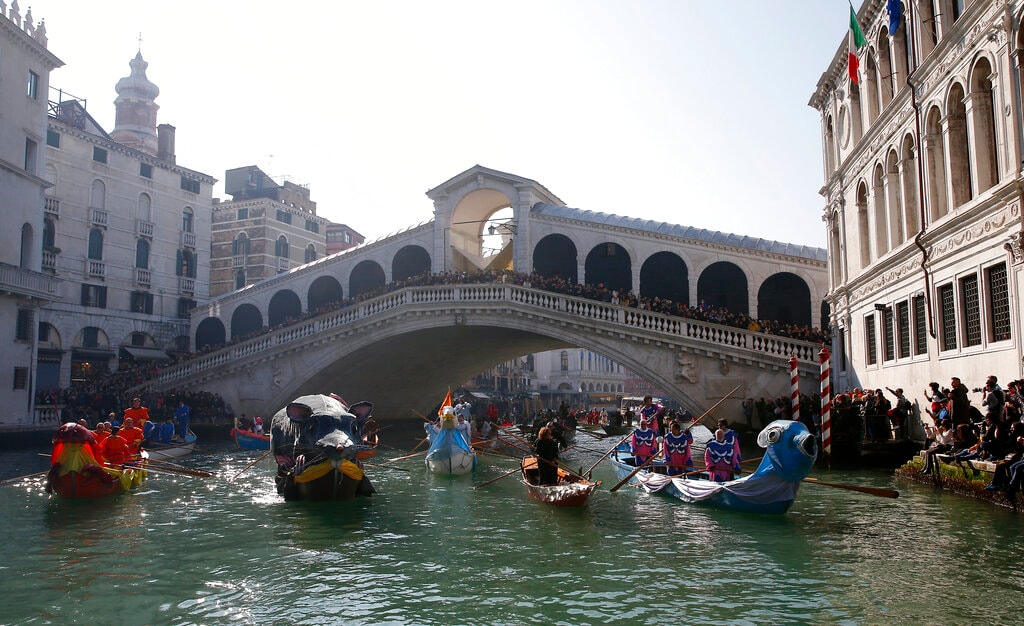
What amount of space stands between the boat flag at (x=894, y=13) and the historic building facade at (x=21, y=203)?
24.7m

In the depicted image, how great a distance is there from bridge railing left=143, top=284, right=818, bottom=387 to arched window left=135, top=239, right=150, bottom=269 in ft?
27.8

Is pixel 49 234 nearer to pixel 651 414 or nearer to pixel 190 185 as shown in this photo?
pixel 190 185

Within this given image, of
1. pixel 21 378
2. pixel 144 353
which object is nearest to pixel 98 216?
pixel 144 353

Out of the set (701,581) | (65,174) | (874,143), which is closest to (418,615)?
(701,581)

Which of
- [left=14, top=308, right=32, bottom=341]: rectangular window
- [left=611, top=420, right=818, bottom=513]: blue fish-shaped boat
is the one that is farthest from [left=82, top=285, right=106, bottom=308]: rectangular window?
[left=611, top=420, right=818, bottom=513]: blue fish-shaped boat

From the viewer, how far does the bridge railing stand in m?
22.1

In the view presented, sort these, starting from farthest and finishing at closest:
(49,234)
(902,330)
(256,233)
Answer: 1. (256,233)
2. (49,234)
3. (902,330)

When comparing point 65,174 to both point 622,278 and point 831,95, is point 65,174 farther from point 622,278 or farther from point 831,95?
point 831,95

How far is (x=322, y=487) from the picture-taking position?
13.2 metres

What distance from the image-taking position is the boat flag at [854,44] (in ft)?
59.3

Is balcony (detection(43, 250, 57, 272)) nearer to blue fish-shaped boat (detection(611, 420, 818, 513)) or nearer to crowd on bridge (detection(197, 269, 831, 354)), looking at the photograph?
crowd on bridge (detection(197, 269, 831, 354))

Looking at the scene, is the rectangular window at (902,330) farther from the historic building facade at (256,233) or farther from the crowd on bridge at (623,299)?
the historic building facade at (256,233)

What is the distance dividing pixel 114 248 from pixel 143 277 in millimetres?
1885

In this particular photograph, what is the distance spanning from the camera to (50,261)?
109ft
